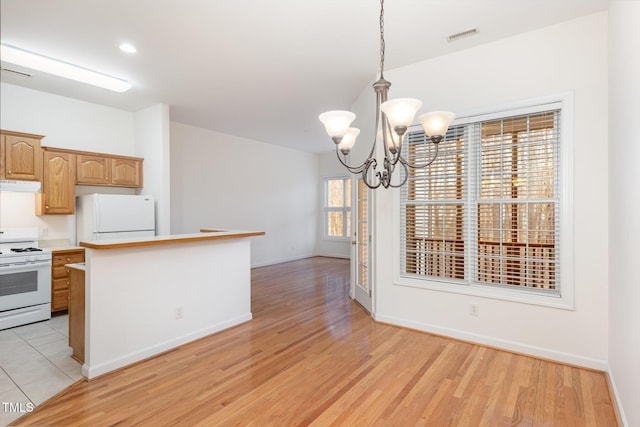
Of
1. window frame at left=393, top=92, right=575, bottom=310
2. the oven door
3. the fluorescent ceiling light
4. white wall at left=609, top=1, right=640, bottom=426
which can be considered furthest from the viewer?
the oven door

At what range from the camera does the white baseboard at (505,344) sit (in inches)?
106

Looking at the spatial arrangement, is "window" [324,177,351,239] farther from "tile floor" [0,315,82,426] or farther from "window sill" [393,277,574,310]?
"tile floor" [0,315,82,426]

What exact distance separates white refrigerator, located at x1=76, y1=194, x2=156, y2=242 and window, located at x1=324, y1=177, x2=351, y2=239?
16.7 feet

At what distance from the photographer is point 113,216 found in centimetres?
436

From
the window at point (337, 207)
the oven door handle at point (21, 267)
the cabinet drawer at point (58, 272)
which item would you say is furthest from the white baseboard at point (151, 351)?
the window at point (337, 207)

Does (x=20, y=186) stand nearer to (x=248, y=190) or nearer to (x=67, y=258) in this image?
(x=67, y=258)

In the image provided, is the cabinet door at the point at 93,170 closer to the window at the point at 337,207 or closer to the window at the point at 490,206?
the window at the point at 490,206

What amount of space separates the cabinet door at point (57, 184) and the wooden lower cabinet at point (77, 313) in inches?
72.7

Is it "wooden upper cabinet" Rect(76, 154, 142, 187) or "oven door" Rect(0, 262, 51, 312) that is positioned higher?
"wooden upper cabinet" Rect(76, 154, 142, 187)

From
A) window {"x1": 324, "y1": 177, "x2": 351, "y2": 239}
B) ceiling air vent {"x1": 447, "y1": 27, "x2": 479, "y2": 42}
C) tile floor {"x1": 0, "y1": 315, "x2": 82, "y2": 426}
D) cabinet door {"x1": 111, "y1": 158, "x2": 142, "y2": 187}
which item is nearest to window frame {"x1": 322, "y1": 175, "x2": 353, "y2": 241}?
window {"x1": 324, "y1": 177, "x2": 351, "y2": 239}

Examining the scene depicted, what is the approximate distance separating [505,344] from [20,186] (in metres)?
5.59

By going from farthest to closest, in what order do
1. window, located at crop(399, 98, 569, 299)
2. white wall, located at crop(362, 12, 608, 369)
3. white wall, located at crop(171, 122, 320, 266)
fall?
white wall, located at crop(171, 122, 320, 266) < window, located at crop(399, 98, 569, 299) < white wall, located at crop(362, 12, 608, 369)

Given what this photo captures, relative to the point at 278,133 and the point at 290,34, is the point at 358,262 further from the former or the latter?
the point at 278,133

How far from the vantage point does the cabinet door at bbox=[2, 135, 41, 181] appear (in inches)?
146
